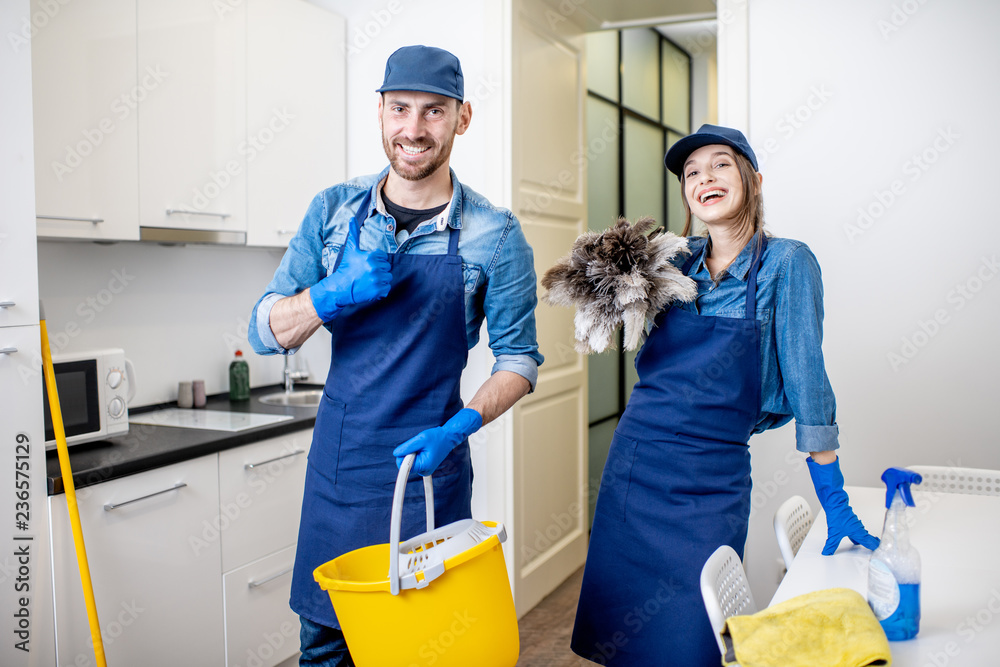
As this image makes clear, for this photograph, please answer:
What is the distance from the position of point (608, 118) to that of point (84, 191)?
2537mm

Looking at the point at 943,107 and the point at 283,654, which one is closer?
the point at 943,107

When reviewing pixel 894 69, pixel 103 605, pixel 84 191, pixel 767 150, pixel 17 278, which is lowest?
pixel 103 605

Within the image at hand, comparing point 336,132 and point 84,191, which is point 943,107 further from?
point 84,191

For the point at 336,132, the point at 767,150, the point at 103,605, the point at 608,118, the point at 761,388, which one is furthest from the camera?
the point at 608,118

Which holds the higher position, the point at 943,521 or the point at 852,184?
the point at 852,184

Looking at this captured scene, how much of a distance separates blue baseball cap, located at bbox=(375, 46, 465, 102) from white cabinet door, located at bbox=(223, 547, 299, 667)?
139 centimetres

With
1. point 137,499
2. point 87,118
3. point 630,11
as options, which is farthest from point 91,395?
point 630,11

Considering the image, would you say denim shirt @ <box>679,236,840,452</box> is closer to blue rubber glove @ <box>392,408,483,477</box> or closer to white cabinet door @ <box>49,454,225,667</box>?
blue rubber glove @ <box>392,408,483,477</box>

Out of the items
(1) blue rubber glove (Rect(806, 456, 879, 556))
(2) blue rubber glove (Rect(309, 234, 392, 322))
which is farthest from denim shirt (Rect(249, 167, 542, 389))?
(1) blue rubber glove (Rect(806, 456, 879, 556))

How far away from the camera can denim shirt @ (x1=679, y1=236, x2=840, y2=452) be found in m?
1.43

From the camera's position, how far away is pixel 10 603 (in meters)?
1.58

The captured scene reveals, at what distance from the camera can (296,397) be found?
114 inches

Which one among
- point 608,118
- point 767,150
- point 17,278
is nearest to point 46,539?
point 17,278

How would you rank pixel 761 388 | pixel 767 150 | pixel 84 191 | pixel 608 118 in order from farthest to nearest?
pixel 608 118 < pixel 767 150 < pixel 84 191 < pixel 761 388
